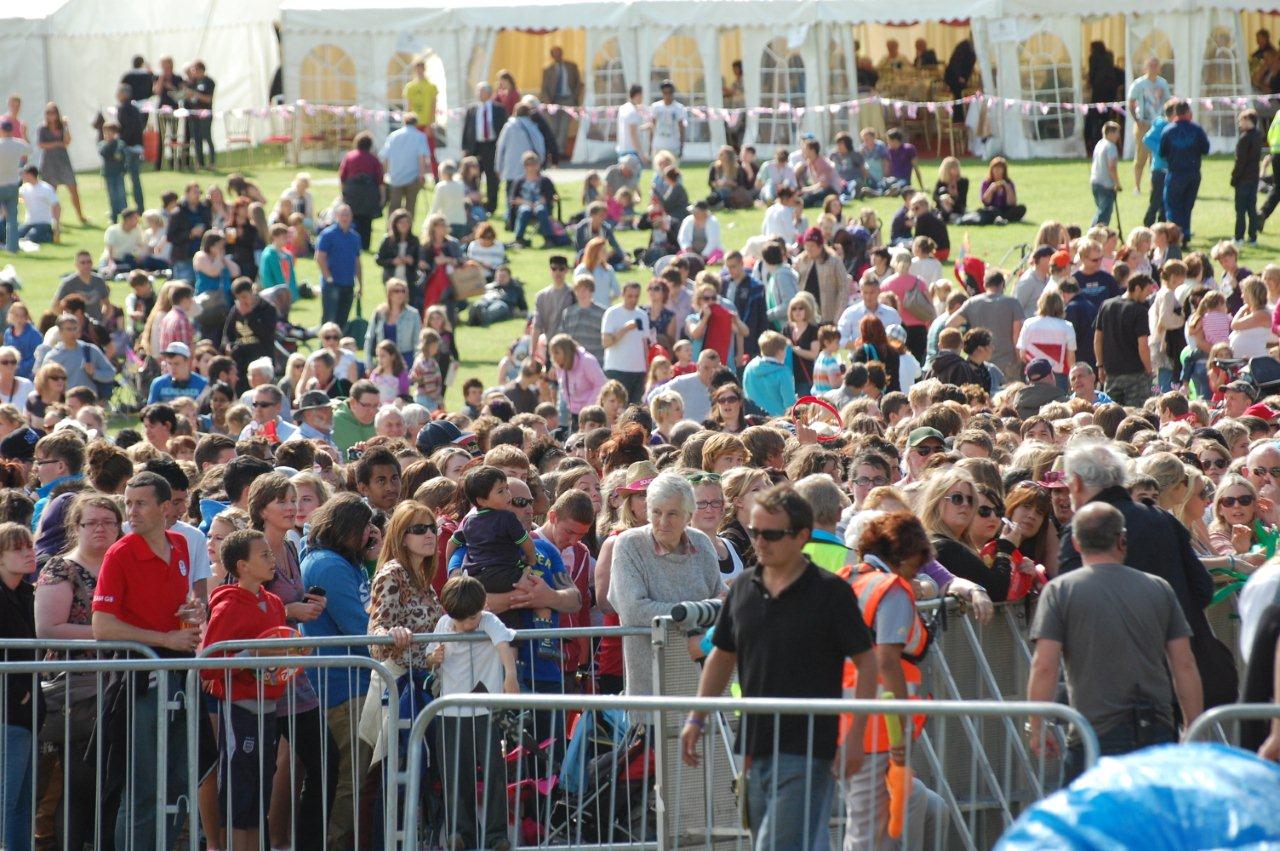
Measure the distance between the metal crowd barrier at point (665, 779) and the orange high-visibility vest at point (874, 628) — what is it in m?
0.08

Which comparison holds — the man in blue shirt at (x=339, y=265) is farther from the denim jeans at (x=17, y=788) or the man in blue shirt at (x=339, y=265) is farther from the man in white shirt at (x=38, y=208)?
the denim jeans at (x=17, y=788)

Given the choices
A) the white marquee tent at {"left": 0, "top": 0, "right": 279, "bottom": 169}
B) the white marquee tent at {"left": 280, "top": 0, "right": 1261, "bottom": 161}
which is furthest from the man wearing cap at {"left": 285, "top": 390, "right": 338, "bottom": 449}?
the white marquee tent at {"left": 0, "top": 0, "right": 279, "bottom": 169}

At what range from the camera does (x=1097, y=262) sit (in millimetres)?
17344

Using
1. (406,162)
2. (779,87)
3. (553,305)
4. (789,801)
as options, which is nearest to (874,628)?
(789,801)

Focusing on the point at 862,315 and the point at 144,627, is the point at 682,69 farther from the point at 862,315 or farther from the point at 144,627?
the point at 144,627

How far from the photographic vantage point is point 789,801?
5762 mm

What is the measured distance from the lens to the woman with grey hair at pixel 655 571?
7383 millimetres

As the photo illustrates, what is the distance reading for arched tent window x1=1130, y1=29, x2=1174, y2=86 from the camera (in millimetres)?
28141

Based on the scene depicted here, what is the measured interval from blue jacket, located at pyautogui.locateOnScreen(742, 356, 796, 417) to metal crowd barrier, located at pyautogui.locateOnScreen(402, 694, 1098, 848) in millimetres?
7396

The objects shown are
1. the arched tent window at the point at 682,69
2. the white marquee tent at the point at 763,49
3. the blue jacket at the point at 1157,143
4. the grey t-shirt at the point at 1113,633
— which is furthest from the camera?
the arched tent window at the point at 682,69

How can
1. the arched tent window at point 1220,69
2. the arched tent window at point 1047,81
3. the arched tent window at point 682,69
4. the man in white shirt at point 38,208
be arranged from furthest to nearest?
the arched tent window at point 682,69
the arched tent window at point 1047,81
the arched tent window at point 1220,69
the man in white shirt at point 38,208

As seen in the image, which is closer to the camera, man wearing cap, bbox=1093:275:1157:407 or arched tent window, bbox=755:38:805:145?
man wearing cap, bbox=1093:275:1157:407

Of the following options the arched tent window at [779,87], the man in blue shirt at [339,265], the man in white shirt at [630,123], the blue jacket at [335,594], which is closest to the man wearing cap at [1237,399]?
the blue jacket at [335,594]

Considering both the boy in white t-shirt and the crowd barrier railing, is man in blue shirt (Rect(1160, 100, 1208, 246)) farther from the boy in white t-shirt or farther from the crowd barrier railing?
the crowd barrier railing
